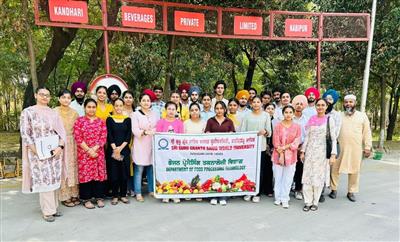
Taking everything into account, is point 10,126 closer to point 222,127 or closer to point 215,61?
point 215,61

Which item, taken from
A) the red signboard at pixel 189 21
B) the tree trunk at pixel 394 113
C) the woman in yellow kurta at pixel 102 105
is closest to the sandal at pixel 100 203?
the woman in yellow kurta at pixel 102 105

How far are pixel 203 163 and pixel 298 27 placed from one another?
11.6ft

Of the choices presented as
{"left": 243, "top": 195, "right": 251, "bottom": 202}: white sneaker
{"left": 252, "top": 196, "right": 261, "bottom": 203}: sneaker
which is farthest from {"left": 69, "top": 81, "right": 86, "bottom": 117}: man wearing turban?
{"left": 252, "top": 196, "right": 261, "bottom": 203}: sneaker

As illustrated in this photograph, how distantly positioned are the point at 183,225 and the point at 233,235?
2.05 feet

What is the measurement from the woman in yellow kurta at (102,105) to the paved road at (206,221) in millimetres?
1260

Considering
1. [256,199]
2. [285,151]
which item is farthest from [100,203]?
[285,151]

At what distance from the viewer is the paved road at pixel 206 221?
3.70 meters

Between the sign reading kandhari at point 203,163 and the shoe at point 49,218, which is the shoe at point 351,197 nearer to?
the sign reading kandhari at point 203,163

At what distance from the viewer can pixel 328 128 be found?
4.56 metres

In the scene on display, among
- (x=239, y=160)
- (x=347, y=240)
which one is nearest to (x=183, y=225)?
(x=239, y=160)

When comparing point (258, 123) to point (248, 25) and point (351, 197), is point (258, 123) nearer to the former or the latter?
point (351, 197)

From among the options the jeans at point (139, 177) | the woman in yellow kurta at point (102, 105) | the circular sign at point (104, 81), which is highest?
the circular sign at point (104, 81)

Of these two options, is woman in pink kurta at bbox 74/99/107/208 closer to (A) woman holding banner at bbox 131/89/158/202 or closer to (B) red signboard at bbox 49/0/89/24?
(A) woman holding banner at bbox 131/89/158/202

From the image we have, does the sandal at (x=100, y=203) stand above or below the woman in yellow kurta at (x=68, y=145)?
below
